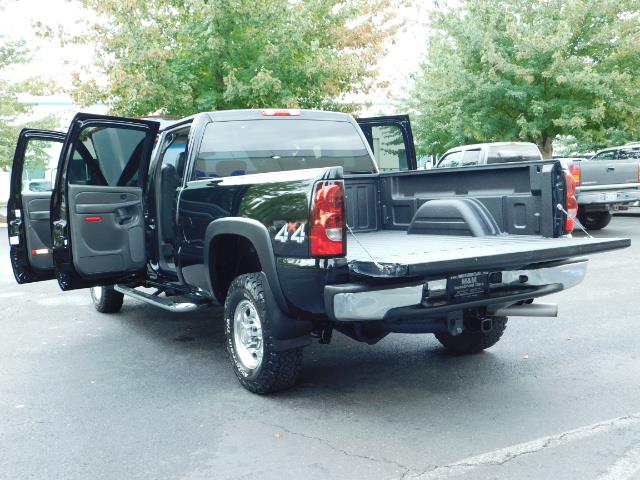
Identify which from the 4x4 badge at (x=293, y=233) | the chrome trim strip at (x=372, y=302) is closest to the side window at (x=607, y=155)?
the chrome trim strip at (x=372, y=302)

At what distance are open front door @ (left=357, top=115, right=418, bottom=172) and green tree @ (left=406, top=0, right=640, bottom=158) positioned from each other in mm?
12659

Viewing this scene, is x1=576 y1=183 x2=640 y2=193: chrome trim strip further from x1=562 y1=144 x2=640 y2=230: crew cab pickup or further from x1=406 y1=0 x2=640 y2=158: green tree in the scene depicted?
x1=406 y1=0 x2=640 y2=158: green tree

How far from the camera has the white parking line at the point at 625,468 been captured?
3.38 metres

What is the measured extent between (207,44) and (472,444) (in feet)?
42.0

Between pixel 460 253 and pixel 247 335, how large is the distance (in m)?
1.72

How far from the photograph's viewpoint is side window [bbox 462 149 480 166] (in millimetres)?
14930

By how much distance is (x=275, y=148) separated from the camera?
5887 mm

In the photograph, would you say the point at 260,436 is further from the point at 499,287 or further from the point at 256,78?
the point at 256,78

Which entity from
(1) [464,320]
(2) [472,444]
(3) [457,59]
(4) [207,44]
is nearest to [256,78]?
(4) [207,44]

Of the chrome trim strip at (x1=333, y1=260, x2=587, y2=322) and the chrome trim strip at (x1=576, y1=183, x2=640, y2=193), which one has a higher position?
the chrome trim strip at (x1=333, y1=260, x2=587, y2=322)

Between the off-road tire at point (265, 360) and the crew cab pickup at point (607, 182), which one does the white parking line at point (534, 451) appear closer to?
the off-road tire at point (265, 360)

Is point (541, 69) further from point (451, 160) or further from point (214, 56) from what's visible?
point (214, 56)

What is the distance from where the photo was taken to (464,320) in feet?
15.8

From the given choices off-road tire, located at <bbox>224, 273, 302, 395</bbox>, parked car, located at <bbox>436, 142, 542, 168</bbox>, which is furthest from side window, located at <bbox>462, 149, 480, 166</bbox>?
off-road tire, located at <bbox>224, 273, 302, 395</bbox>
